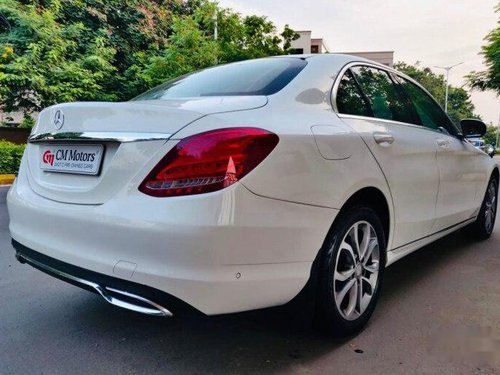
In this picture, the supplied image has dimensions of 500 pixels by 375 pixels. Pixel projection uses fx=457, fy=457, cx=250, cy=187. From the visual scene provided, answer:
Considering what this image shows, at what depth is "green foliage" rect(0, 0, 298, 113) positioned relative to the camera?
46.9 feet

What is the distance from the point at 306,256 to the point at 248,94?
33.1 inches

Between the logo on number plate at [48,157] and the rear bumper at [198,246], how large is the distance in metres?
0.32

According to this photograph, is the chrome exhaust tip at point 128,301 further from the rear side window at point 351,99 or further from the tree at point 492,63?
the tree at point 492,63

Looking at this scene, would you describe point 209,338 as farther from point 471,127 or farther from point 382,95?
point 471,127

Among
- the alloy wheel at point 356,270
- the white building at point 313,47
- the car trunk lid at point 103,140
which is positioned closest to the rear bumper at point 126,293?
the car trunk lid at point 103,140

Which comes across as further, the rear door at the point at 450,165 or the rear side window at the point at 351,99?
the rear door at the point at 450,165

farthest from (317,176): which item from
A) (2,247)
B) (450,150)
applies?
(2,247)

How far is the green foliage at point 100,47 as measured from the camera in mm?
14281

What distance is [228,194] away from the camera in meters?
1.75

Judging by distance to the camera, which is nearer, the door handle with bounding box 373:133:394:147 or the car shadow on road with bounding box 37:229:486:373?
the car shadow on road with bounding box 37:229:486:373

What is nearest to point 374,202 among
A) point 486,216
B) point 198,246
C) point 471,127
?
point 198,246

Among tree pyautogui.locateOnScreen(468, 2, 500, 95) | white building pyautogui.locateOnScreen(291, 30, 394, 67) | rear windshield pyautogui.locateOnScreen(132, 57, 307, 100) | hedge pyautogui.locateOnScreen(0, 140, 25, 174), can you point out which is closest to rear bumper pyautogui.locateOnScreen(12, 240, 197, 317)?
rear windshield pyautogui.locateOnScreen(132, 57, 307, 100)

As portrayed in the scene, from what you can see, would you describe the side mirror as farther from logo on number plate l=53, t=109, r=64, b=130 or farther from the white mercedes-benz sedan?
logo on number plate l=53, t=109, r=64, b=130

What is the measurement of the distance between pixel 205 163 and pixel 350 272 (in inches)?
41.7
